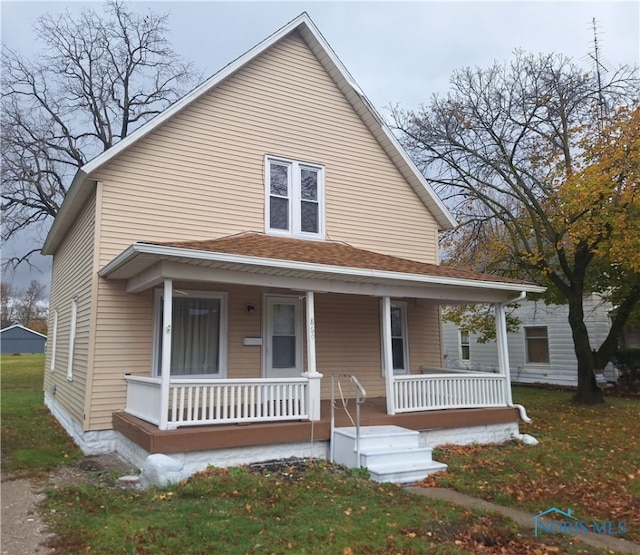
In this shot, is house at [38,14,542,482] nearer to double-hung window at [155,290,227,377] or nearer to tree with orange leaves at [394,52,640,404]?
double-hung window at [155,290,227,377]

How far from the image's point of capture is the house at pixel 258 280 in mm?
7656

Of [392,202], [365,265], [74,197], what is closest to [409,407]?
[365,265]

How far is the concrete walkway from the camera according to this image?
4.70 m

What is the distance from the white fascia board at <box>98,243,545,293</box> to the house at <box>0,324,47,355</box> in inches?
2502

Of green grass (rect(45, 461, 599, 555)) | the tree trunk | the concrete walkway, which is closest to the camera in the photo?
green grass (rect(45, 461, 599, 555))

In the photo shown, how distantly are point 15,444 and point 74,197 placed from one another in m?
4.66

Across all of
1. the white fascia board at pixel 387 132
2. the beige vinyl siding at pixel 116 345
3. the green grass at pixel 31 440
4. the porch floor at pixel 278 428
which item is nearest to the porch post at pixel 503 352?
the porch floor at pixel 278 428

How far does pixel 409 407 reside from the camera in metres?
8.91

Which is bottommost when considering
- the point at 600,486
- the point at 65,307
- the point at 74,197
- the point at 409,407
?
the point at 600,486

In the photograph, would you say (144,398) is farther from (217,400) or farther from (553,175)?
(553,175)

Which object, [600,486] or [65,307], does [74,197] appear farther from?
[600,486]

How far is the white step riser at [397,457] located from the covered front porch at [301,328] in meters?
1.12
